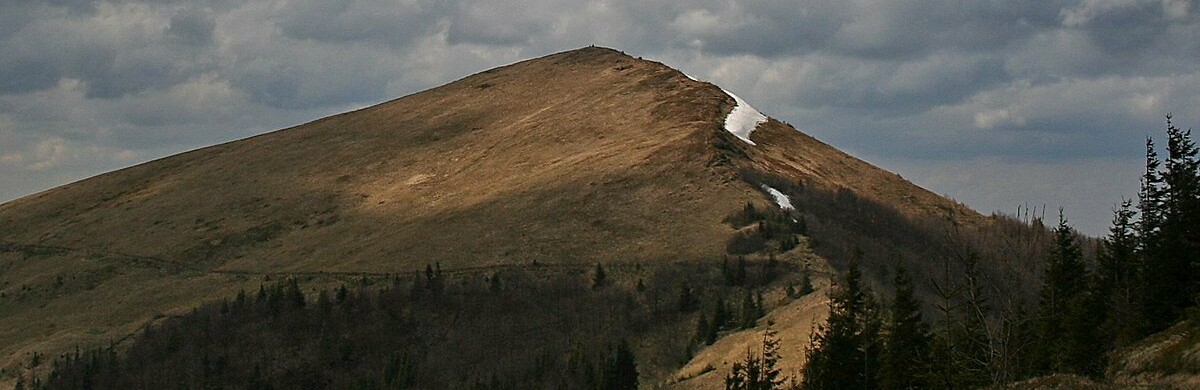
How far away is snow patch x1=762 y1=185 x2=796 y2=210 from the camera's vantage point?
468 feet

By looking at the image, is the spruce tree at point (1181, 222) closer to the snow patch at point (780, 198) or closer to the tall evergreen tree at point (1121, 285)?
the tall evergreen tree at point (1121, 285)

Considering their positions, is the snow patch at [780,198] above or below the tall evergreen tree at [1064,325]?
above

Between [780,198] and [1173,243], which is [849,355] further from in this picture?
[780,198]

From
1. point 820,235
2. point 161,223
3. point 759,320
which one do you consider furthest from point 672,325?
point 161,223

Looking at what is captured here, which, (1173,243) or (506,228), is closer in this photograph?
(1173,243)

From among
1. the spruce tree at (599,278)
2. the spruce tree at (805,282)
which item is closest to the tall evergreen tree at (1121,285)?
the spruce tree at (805,282)

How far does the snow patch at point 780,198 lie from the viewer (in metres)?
143

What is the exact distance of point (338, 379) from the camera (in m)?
130

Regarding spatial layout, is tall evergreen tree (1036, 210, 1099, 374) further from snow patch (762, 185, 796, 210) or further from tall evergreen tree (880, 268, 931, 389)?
snow patch (762, 185, 796, 210)

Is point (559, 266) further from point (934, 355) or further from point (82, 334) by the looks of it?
point (934, 355)

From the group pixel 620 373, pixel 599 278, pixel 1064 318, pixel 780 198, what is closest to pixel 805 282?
pixel 620 373

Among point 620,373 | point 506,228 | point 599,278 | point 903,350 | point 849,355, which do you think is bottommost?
point 620,373

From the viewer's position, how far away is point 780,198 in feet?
480

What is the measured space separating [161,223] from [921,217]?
121 meters
